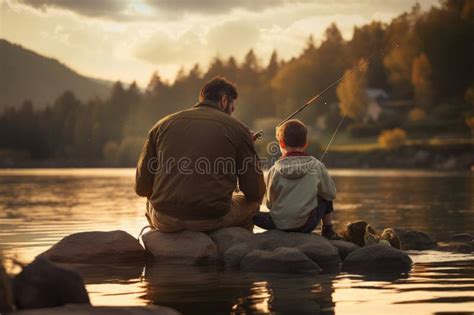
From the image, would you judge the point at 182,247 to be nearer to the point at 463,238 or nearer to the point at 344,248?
the point at 344,248

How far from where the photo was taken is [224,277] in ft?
29.2

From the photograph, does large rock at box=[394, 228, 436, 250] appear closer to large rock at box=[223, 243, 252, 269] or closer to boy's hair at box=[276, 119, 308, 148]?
boy's hair at box=[276, 119, 308, 148]

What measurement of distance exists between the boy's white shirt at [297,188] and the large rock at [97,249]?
1555mm

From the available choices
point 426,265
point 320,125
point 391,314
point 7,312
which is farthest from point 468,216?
point 320,125

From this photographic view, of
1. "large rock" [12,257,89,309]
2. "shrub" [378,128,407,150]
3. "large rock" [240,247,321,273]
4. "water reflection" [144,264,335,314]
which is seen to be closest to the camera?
"large rock" [12,257,89,309]

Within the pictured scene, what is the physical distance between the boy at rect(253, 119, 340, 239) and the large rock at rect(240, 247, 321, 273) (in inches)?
27.1

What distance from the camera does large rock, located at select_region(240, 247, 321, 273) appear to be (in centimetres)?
925

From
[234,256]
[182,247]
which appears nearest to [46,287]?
[234,256]

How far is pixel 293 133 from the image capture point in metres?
10.0

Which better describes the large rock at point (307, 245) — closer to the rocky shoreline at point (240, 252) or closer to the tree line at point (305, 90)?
the rocky shoreline at point (240, 252)

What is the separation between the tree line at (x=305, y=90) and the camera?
329 ft

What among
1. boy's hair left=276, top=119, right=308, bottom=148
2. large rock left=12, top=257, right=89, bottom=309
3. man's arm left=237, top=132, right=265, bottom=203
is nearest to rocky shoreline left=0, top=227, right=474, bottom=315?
man's arm left=237, top=132, right=265, bottom=203

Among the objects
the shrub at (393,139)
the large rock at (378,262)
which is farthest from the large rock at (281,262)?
the shrub at (393,139)

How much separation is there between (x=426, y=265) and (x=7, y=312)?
4.91 m
